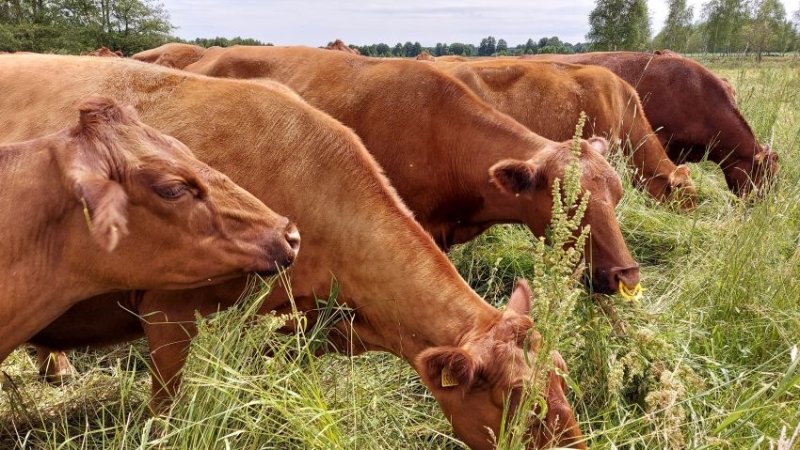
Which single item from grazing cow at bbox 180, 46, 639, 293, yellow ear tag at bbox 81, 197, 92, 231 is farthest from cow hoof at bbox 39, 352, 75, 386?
grazing cow at bbox 180, 46, 639, 293

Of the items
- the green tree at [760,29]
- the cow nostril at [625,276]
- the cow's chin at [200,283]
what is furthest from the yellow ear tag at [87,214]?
the green tree at [760,29]

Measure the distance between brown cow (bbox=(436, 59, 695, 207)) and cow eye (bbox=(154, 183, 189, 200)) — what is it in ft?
14.0

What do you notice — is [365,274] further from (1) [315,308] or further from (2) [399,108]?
(2) [399,108]

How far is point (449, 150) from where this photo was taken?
Result: 531cm

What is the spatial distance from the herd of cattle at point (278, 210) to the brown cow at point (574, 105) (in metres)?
1.41

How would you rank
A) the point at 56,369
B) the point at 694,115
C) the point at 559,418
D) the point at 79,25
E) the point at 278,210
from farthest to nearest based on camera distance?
the point at 79,25 < the point at 694,115 < the point at 56,369 < the point at 278,210 < the point at 559,418

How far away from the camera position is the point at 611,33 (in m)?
52.7

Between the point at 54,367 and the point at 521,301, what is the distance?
3340 millimetres

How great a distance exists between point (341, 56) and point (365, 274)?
335 centimetres

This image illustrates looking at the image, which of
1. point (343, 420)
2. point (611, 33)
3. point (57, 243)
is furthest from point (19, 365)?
point (611, 33)

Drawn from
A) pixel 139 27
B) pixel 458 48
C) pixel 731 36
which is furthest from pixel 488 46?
pixel 731 36

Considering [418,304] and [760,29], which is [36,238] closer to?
[418,304]

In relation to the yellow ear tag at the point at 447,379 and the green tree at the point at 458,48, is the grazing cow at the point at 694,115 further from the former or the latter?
the green tree at the point at 458,48

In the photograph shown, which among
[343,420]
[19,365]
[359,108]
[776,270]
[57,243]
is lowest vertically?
[19,365]
